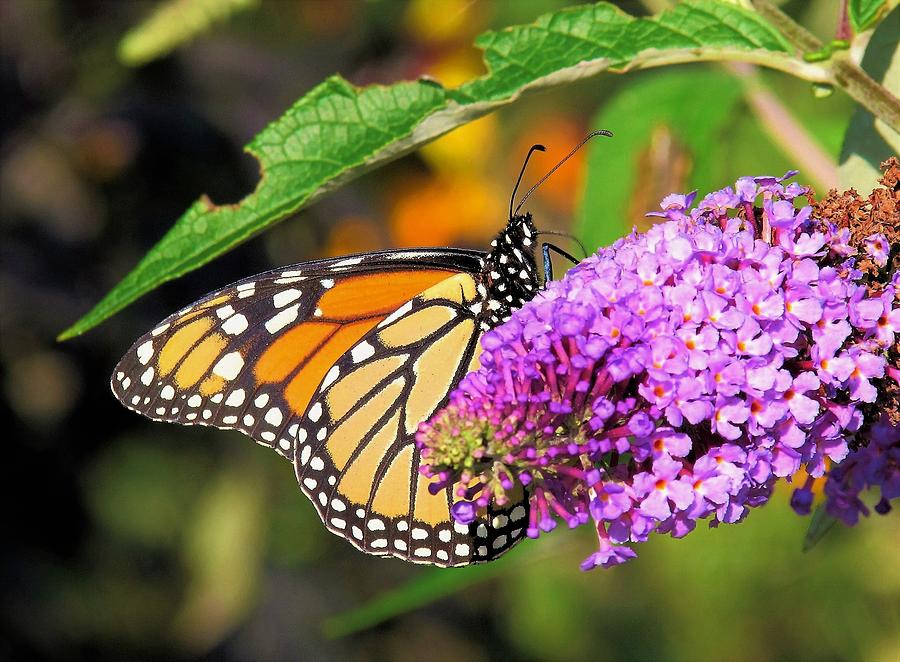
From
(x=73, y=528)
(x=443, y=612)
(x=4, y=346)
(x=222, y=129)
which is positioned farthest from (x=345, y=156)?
(x=443, y=612)

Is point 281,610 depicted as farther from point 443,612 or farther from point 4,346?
point 4,346

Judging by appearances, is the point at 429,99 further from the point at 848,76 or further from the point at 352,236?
the point at 352,236

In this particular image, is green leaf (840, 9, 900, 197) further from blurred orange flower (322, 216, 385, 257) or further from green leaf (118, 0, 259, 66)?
blurred orange flower (322, 216, 385, 257)

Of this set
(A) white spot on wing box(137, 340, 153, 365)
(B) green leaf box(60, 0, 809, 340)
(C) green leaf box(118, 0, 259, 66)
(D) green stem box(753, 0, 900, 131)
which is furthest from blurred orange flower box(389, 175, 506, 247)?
(D) green stem box(753, 0, 900, 131)

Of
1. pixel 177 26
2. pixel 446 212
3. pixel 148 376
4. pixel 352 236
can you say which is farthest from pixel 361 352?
pixel 446 212

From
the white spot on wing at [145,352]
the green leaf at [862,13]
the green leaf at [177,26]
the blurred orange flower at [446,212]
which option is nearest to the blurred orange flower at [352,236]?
the blurred orange flower at [446,212]

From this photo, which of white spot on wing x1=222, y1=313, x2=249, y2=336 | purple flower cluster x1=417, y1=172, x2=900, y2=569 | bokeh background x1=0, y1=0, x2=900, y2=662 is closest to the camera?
purple flower cluster x1=417, y1=172, x2=900, y2=569
